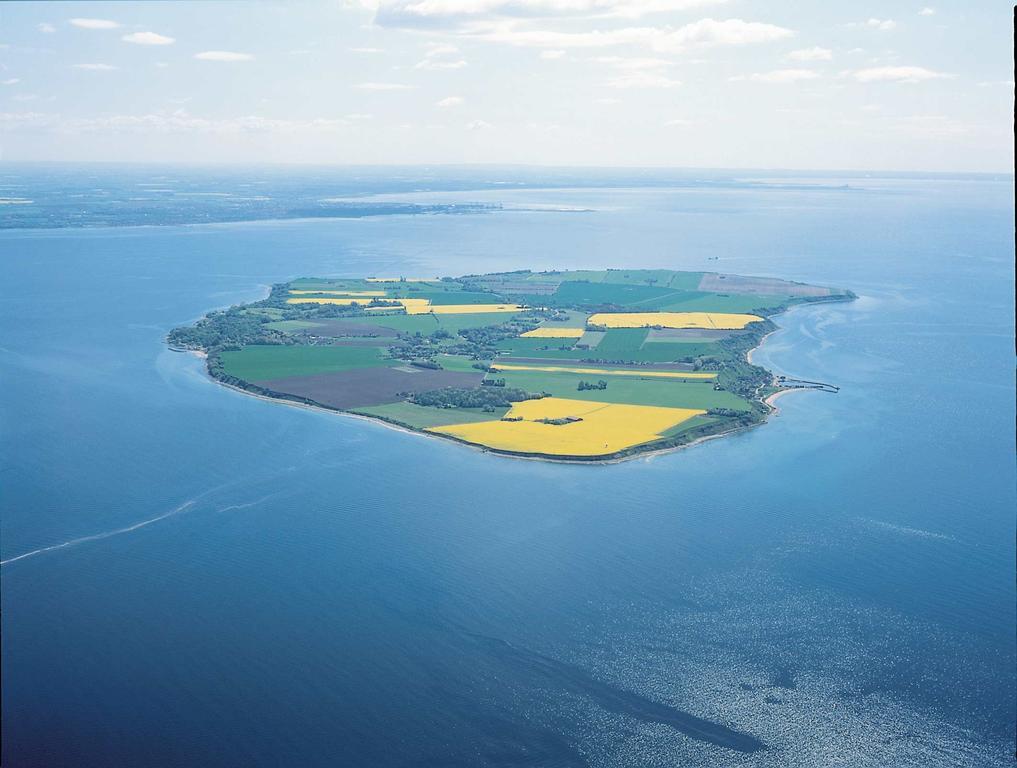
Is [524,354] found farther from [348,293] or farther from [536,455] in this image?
[348,293]

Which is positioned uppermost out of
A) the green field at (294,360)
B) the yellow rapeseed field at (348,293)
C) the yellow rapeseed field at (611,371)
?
the yellow rapeseed field at (348,293)

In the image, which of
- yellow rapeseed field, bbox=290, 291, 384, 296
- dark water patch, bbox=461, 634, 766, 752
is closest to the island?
yellow rapeseed field, bbox=290, 291, 384, 296

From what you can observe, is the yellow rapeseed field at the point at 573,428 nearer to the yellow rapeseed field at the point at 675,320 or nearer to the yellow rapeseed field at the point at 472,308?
the yellow rapeseed field at the point at 675,320

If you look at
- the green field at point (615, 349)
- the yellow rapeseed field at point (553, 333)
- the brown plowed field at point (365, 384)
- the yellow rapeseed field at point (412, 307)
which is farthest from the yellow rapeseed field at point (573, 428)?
the yellow rapeseed field at point (412, 307)

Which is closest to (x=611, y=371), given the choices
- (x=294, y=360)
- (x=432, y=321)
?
(x=294, y=360)

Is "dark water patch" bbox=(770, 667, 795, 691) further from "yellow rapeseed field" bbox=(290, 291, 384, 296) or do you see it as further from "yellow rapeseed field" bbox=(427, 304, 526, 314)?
"yellow rapeseed field" bbox=(290, 291, 384, 296)

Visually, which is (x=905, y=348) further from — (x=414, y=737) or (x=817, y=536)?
(x=414, y=737)
